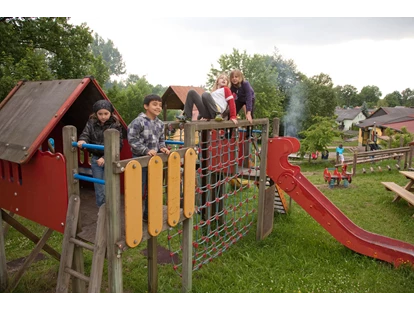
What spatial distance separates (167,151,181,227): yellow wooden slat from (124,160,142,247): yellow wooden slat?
18.8 inches

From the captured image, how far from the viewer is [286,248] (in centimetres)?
539

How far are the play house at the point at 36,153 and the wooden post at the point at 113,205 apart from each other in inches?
24.5

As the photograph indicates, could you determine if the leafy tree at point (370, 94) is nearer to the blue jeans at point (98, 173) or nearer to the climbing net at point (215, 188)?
the climbing net at point (215, 188)

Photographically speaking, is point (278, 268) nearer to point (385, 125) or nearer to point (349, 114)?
point (385, 125)

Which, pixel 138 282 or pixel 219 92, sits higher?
pixel 219 92

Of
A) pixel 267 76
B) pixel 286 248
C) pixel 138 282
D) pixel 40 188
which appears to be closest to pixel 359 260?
pixel 286 248

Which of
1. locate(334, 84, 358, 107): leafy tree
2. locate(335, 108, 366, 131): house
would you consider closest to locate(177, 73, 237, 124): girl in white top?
locate(335, 108, 366, 131): house

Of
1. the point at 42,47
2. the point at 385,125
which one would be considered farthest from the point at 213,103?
the point at 385,125

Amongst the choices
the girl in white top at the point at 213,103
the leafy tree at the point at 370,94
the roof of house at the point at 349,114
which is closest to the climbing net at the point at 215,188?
the girl in white top at the point at 213,103

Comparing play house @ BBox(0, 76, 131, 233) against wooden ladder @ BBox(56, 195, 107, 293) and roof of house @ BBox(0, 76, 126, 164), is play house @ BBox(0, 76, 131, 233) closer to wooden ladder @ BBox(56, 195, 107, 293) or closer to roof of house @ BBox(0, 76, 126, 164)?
roof of house @ BBox(0, 76, 126, 164)

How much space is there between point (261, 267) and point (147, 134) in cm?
268

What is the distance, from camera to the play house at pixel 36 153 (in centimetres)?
318

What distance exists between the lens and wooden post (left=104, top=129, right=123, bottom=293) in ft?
8.68

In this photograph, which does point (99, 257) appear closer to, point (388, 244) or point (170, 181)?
point (170, 181)
